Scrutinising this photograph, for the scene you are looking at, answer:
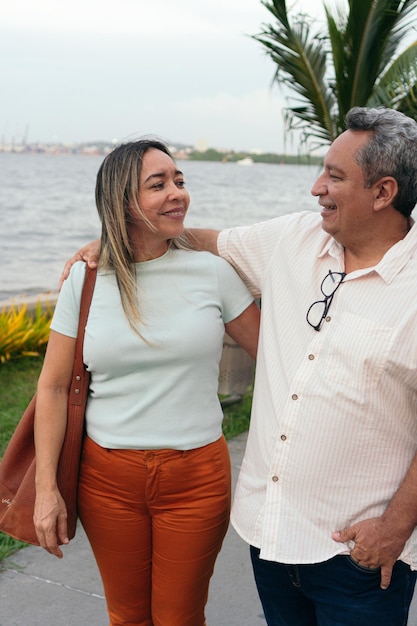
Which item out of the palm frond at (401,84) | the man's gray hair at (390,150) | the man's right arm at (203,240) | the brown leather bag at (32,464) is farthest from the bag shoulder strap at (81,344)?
the palm frond at (401,84)

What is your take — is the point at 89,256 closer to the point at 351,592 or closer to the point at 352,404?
the point at 352,404

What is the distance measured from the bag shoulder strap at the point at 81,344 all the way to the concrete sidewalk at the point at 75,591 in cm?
138

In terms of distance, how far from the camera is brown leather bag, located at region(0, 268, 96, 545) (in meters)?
2.62

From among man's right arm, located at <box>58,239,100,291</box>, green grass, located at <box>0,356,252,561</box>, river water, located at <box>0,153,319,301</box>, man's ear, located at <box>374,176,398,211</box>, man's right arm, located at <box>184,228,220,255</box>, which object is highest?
man's ear, located at <box>374,176,398,211</box>

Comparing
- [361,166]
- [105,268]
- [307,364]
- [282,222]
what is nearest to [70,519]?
[105,268]

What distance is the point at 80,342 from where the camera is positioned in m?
2.59

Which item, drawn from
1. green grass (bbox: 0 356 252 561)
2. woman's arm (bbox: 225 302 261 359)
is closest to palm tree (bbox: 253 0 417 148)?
green grass (bbox: 0 356 252 561)

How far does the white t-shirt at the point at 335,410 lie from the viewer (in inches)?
84.9

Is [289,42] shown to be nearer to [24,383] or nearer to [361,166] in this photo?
[24,383]

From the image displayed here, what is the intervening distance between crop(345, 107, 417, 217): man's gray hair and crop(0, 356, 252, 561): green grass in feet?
12.1

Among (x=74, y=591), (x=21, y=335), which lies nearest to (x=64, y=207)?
(x=21, y=335)

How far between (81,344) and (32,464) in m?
0.44

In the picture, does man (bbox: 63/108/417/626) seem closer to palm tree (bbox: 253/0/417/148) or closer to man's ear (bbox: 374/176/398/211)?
man's ear (bbox: 374/176/398/211)

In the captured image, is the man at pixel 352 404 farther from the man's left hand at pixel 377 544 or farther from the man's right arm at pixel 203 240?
the man's right arm at pixel 203 240
